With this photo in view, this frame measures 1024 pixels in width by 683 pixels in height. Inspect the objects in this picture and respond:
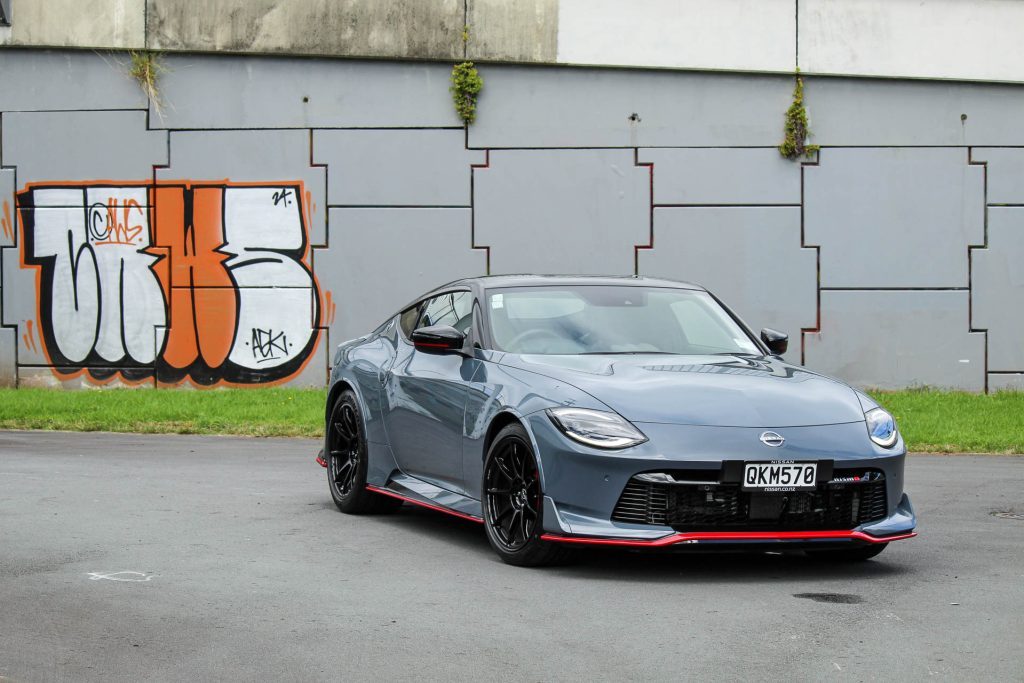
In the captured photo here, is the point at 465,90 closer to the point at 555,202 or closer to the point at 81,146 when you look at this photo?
the point at 555,202

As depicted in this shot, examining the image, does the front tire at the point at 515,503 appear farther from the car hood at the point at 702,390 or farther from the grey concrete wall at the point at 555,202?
the grey concrete wall at the point at 555,202

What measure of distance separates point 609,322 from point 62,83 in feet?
44.6

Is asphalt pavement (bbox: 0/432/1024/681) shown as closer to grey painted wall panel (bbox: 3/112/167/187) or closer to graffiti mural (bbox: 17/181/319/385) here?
graffiti mural (bbox: 17/181/319/385)

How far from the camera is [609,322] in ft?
26.5

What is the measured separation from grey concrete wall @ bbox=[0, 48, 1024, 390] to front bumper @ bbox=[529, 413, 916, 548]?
40.6ft

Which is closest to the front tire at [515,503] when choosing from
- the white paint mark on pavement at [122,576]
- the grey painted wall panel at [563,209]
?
the white paint mark on pavement at [122,576]

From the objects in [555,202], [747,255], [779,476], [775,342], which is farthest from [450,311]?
[747,255]

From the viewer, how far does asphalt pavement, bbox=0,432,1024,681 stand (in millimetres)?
5121

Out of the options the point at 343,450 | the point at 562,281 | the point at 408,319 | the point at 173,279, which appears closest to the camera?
the point at 562,281

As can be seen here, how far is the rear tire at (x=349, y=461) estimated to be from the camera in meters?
9.13

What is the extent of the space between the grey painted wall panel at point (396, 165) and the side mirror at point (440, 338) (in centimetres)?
1132

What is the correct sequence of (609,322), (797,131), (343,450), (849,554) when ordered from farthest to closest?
(797,131), (343,450), (609,322), (849,554)

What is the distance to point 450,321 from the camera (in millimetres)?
8641

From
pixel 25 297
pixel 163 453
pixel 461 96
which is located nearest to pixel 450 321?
pixel 163 453
